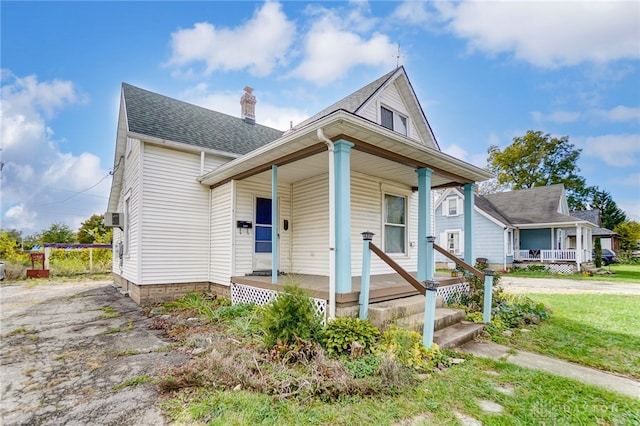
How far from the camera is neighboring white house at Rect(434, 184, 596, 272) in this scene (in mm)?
18375

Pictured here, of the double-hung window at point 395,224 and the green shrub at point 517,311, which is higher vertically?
the double-hung window at point 395,224

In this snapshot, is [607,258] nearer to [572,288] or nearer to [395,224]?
[572,288]

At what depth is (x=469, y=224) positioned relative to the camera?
7.35 meters

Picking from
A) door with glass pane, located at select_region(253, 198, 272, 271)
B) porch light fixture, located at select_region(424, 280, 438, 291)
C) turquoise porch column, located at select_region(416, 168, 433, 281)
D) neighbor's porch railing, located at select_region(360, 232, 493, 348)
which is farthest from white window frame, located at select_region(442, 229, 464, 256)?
porch light fixture, located at select_region(424, 280, 438, 291)

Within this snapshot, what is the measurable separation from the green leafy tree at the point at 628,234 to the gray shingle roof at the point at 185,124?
42.7 metres

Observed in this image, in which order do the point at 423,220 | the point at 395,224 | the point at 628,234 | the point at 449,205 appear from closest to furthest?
the point at 423,220, the point at 395,224, the point at 449,205, the point at 628,234

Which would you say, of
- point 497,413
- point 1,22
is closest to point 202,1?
point 1,22

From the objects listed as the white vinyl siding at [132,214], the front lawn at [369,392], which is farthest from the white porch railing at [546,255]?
the white vinyl siding at [132,214]

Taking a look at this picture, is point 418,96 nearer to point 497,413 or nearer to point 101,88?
point 497,413

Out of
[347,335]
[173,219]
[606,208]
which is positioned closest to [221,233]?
[173,219]

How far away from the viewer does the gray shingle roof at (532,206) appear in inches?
765

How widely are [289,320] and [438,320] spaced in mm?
2591

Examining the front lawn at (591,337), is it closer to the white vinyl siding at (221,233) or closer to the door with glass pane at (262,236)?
the door with glass pane at (262,236)

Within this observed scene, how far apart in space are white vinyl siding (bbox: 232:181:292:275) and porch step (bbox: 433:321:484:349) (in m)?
4.38
